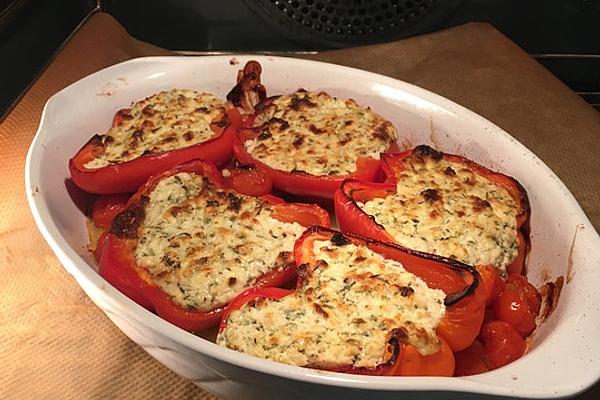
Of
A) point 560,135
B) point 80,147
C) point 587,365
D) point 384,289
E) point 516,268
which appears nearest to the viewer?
point 587,365

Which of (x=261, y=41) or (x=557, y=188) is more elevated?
(x=557, y=188)

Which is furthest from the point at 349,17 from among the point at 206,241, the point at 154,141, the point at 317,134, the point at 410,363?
the point at 410,363

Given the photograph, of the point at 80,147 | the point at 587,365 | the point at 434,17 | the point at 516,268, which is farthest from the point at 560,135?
the point at 80,147

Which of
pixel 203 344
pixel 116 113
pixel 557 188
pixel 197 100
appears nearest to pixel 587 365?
pixel 557 188

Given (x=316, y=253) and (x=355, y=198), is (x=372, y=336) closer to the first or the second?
(x=316, y=253)

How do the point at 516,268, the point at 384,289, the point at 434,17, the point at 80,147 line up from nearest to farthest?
1. the point at 384,289
2. the point at 516,268
3. the point at 80,147
4. the point at 434,17

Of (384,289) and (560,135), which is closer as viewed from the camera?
(384,289)

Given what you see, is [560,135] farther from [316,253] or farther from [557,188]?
[316,253]

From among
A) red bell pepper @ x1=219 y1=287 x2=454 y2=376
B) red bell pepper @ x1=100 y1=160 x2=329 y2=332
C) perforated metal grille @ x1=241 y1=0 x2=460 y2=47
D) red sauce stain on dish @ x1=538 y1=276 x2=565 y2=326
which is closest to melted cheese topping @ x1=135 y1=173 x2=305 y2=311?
red bell pepper @ x1=100 y1=160 x2=329 y2=332
